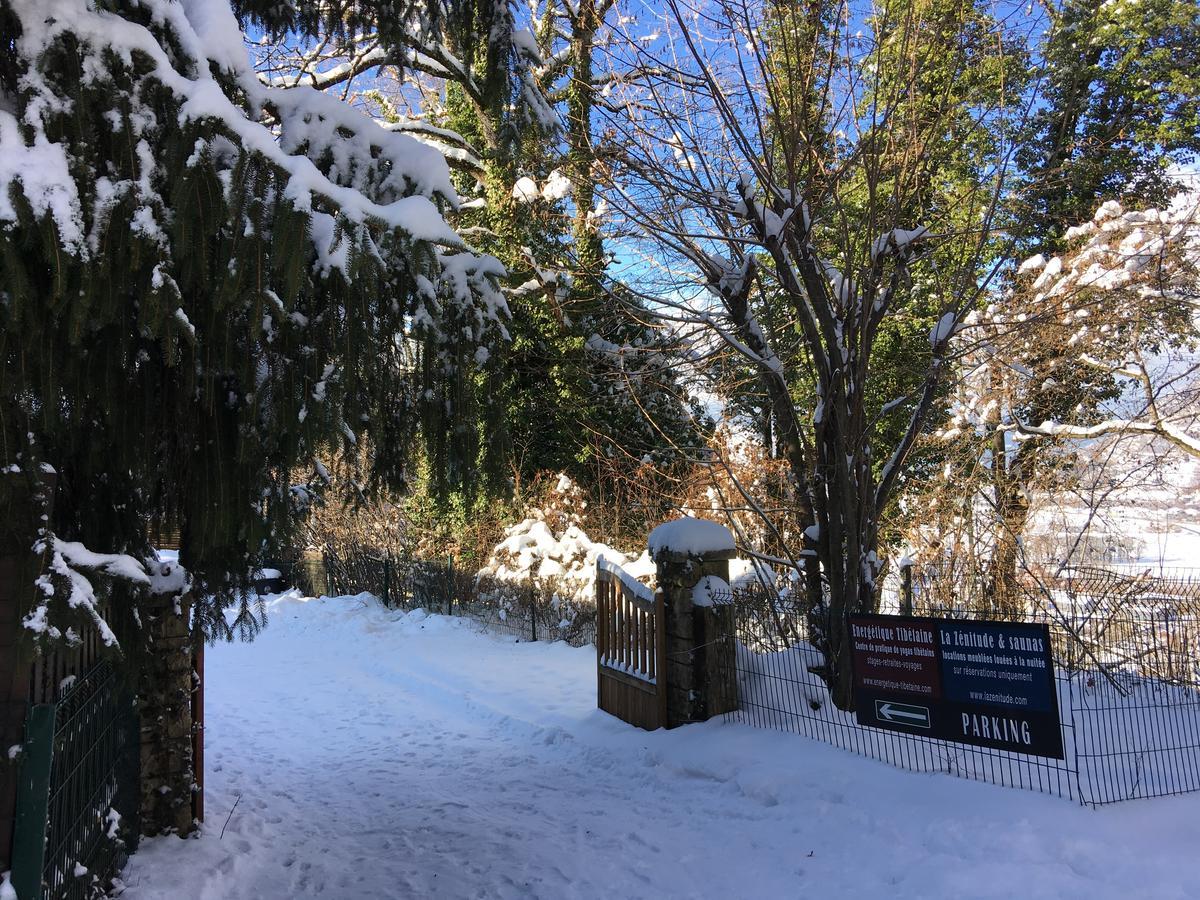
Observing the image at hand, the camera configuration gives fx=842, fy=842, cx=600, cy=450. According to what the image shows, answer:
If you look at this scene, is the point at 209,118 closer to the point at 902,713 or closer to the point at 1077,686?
the point at 902,713

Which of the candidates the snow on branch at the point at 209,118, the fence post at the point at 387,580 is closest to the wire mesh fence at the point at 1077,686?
the snow on branch at the point at 209,118

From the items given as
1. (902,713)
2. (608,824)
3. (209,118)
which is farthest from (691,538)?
(209,118)

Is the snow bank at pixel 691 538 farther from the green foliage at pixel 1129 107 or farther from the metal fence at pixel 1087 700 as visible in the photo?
the green foliage at pixel 1129 107

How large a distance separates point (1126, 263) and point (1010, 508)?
126 inches

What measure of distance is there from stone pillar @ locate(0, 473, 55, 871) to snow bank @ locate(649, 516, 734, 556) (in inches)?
193

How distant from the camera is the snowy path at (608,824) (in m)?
4.25

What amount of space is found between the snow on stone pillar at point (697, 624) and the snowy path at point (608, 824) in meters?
0.29

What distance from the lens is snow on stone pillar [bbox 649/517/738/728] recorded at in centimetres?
702

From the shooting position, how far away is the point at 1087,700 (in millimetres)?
6336

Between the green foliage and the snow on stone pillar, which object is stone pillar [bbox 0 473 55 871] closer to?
the snow on stone pillar

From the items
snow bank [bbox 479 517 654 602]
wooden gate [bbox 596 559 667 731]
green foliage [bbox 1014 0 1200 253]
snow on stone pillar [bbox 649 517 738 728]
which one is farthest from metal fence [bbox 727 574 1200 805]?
green foliage [bbox 1014 0 1200 253]

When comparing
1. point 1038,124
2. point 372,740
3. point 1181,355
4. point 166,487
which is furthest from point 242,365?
point 1181,355

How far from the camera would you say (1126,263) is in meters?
9.99

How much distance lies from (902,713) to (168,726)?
4.54 m
